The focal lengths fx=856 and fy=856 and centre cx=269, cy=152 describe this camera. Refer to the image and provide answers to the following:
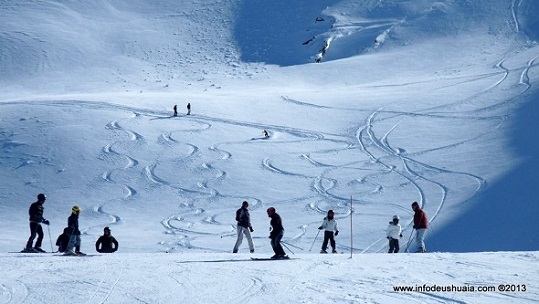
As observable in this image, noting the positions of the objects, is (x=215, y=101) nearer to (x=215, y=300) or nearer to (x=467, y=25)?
(x=467, y=25)

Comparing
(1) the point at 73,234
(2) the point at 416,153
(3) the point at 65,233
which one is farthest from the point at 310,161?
(1) the point at 73,234

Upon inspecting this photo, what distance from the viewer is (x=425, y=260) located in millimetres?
18500

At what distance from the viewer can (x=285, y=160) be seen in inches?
1670

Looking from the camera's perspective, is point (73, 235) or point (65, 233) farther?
point (65, 233)

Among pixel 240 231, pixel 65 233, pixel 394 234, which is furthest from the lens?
pixel 394 234

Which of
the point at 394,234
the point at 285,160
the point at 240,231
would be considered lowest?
the point at 240,231

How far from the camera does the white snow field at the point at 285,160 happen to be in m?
16.5

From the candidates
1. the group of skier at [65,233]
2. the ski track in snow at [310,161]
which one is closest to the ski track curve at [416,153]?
the ski track in snow at [310,161]

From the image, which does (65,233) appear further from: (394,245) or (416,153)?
(416,153)

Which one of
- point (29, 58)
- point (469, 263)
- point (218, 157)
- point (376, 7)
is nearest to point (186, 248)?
point (218, 157)

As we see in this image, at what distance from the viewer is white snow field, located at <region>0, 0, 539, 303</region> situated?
16.5 metres

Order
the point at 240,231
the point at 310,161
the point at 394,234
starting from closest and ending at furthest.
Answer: the point at 240,231
the point at 394,234
the point at 310,161

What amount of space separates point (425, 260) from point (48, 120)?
109 feet

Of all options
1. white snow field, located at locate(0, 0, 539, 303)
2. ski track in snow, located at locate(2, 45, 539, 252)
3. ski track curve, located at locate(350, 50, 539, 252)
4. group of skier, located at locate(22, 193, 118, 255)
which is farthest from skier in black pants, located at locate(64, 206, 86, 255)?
ski track curve, located at locate(350, 50, 539, 252)
